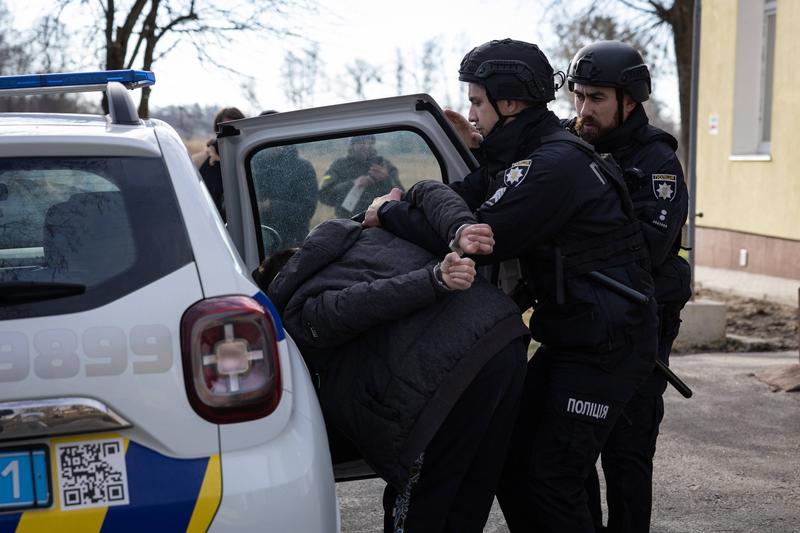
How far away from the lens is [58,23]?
35.1 feet

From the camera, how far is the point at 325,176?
148 inches

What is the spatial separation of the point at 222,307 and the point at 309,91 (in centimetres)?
2823

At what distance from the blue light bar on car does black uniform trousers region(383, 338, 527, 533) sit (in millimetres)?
1451

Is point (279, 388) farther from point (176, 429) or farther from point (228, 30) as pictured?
point (228, 30)

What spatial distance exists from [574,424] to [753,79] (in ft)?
36.0

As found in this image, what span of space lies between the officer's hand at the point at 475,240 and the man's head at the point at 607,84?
101 centimetres

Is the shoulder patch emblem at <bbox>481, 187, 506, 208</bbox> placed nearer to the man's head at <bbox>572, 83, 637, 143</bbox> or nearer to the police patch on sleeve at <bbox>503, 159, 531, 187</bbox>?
the police patch on sleeve at <bbox>503, 159, 531, 187</bbox>

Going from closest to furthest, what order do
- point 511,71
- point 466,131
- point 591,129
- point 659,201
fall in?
point 511,71
point 659,201
point 591,129
point 466,131

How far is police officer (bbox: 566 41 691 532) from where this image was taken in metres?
3.58

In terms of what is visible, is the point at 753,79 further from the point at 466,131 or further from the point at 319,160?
the point at 319,160

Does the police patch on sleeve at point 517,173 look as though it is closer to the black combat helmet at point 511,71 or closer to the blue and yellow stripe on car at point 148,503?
the black combat helmet at point 511,71

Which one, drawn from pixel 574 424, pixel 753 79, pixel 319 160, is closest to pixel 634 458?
pixel 574 424

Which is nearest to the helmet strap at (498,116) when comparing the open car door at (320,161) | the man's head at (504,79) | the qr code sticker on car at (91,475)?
the man's head at (504,79)

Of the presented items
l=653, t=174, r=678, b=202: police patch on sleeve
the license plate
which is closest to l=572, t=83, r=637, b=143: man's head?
l=653, t=174, r=678, b=202: police patch on sleeve
